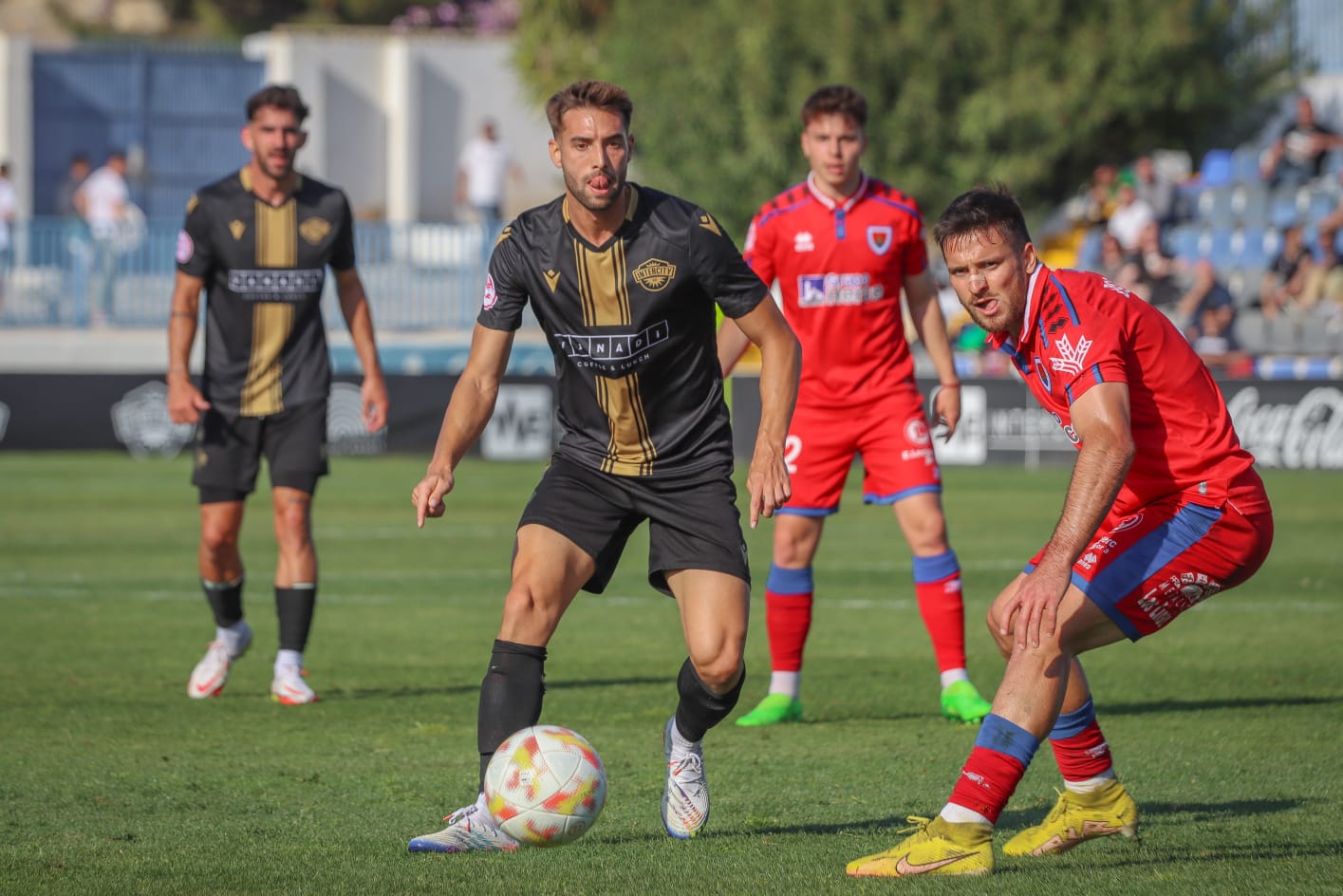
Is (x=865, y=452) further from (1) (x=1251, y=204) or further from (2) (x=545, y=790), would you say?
(1) (x=1251, y=204)

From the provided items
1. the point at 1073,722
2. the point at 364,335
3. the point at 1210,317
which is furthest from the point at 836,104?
the point at 1210,317

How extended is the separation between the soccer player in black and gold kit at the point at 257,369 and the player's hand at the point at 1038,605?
13.5 feet

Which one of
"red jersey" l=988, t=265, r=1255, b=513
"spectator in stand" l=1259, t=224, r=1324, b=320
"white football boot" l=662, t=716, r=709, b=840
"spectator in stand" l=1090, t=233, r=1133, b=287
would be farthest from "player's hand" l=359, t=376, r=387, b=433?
"spectator in stand" l=1259, t=224, r=1324, b=320

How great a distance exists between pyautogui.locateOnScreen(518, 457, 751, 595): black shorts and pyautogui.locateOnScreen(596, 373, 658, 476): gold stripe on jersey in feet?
0.12

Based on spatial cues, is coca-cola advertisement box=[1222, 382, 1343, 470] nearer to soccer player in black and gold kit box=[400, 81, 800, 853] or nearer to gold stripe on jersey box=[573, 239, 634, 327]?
soccer player in black and gold kit box=[400, 81, 800, 853]

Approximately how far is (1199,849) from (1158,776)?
1.13m

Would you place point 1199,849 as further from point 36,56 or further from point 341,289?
point 36,56

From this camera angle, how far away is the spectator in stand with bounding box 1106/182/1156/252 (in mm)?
24016

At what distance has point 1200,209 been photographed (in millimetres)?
26812

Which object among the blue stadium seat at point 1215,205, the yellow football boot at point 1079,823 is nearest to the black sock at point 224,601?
the yellow football boot at point 1079,823

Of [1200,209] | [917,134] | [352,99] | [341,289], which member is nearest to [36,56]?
[352,99]

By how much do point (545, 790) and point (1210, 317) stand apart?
17548 millimetres

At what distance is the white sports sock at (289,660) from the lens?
26.7 ft

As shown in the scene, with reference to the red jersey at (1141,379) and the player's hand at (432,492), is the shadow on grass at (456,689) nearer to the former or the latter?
the player's hand at (432,492)
